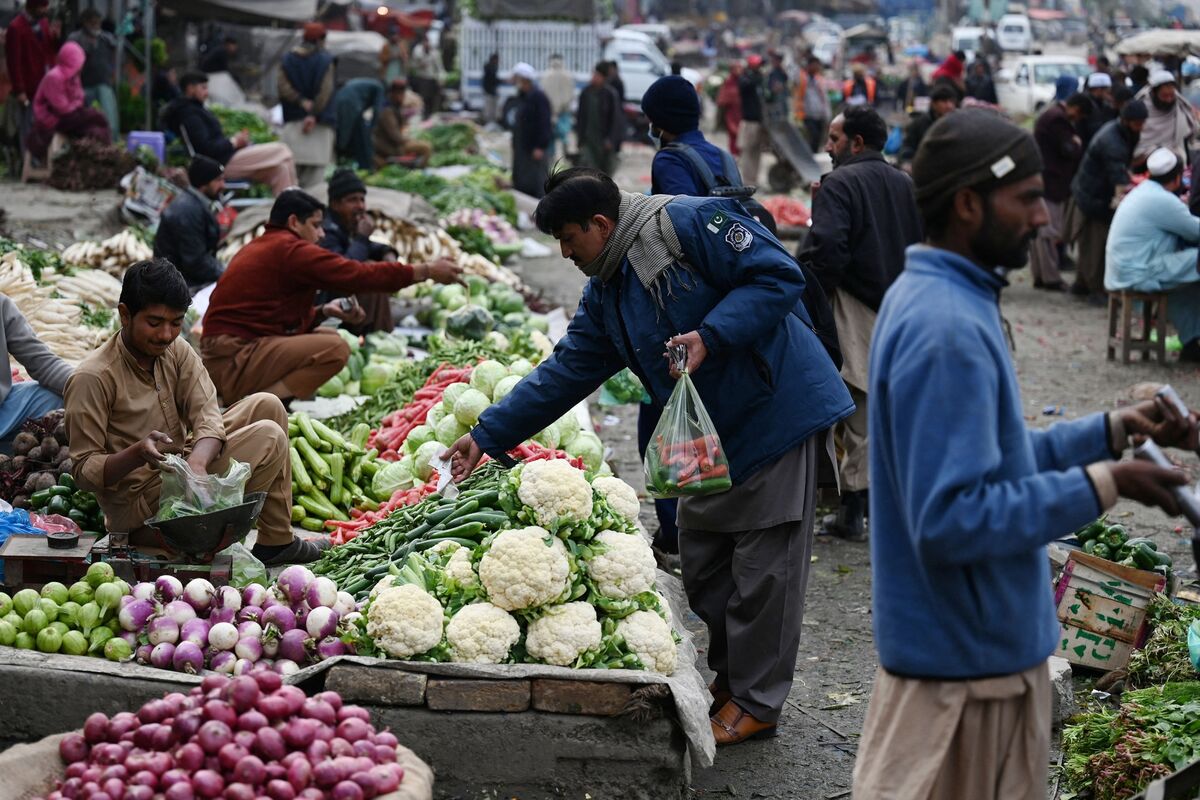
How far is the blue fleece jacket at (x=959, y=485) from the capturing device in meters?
2.36

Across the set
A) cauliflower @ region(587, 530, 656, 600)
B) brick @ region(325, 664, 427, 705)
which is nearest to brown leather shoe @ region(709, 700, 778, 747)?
cauliflower @ region(587, 530, 656, 600)

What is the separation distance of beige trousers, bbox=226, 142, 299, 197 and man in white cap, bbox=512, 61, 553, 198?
4780 millimetres

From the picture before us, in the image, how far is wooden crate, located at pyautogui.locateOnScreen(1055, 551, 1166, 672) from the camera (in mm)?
5141

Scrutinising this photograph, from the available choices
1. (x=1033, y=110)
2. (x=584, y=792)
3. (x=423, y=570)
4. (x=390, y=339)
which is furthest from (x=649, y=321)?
(x=1033, y=110)

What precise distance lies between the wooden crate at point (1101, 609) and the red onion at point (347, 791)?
3066 mm

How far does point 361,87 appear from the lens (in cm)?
1627

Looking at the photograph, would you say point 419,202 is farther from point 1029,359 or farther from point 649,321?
point 649,321

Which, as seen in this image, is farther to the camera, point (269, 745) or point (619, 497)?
point (619, 497)

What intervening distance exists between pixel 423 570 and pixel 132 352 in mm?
1296

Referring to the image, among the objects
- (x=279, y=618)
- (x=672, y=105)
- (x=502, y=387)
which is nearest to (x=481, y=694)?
(x=279, y=618)

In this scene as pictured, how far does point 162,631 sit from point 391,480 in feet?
7.42

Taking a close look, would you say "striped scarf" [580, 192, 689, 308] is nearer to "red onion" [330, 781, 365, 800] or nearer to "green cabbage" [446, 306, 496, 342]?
"red onion" [330, 781, 365, 800]

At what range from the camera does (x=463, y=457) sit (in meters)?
4.50

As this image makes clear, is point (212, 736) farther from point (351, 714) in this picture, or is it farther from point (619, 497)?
point (619, 497)
